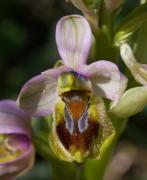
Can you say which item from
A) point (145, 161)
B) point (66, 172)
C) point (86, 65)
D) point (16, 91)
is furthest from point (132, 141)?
point (86, 65)

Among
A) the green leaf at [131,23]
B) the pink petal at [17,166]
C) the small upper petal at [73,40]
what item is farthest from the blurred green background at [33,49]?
the small upper petal at [73,40]

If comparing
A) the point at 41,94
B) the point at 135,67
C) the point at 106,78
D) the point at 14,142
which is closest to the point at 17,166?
the point at 14,142

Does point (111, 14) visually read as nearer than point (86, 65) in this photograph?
No

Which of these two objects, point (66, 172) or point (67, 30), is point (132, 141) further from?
point (67, 30)

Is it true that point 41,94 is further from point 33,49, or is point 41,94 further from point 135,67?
point 33,49

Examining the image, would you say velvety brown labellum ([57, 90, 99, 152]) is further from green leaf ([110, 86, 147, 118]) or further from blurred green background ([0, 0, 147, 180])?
blurred green background ([0, 0, 147, 180])
